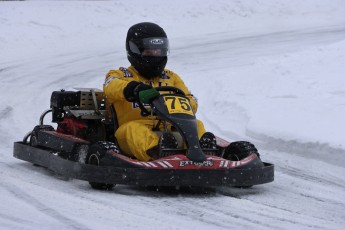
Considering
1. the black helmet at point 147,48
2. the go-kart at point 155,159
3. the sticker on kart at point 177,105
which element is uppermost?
the black helmet at point 147,48

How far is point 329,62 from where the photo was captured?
12297mm

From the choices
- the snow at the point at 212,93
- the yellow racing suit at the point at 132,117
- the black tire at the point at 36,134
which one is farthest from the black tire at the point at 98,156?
the black tire at the point at 36,134

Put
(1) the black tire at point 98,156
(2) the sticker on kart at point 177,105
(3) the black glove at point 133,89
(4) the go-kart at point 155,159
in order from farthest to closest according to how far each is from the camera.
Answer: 1. (3) the black glove at point 133,89
2. (2) the sticker on kart at point 177,105
3. (1) the black tire at point 98,156
4. (4) the go-kart at point 155,159

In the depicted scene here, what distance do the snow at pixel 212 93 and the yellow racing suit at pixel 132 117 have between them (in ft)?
1.33

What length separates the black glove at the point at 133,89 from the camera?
280 inches

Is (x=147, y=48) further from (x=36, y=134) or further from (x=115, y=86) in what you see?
(x=36, y=134)

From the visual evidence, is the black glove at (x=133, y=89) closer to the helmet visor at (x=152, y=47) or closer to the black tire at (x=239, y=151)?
the helmet visor at (x=152, y=47)

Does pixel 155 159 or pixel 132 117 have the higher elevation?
pixel 132 117

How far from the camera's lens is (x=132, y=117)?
296 inches

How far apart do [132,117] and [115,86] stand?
1.10ft

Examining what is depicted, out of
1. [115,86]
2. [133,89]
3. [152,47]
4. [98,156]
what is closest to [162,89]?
[133,89]

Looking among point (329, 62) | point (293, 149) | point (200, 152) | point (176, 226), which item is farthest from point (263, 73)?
point (176, 226)

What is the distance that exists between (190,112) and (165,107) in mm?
237

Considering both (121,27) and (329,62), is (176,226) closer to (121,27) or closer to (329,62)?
(329,62)
